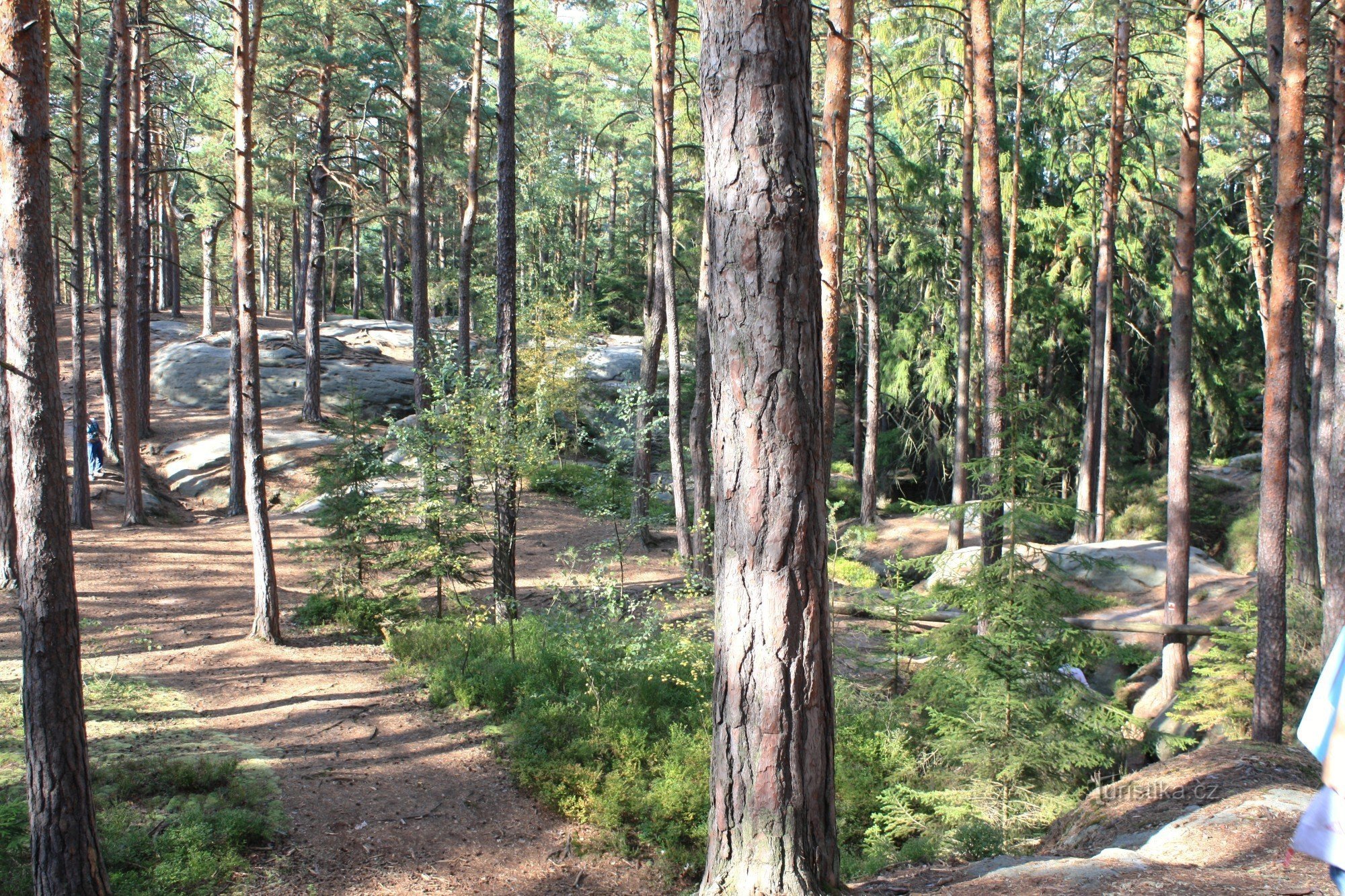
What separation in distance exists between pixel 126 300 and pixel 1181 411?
17431 mm

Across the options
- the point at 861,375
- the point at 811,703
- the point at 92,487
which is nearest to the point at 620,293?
the point at 861,375

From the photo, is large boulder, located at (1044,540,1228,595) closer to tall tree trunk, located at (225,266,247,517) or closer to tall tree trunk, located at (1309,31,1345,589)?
tall tree trunk, located at (1309,31,1345,589)

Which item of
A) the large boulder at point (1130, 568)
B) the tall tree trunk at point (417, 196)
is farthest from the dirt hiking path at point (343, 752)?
the large boulder at point (1130, 568)

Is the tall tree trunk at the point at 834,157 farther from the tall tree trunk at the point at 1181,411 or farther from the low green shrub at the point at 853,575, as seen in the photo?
the low green shrub at the point at 853,575

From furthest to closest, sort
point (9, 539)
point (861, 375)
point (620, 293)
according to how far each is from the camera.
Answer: point (620, 293), point (861, 375), point (9, 539)

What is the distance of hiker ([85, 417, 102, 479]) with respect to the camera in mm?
17609

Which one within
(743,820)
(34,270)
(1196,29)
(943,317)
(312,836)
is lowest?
(312,836)

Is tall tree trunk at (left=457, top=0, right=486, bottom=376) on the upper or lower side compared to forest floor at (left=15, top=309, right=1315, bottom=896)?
upper

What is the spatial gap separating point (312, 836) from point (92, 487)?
1393 cm

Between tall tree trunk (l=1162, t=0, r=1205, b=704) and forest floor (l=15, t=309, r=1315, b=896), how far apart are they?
3.84 meters

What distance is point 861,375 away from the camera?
2575 centimetres

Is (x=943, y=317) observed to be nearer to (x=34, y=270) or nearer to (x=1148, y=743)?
(x=1148, y=743)

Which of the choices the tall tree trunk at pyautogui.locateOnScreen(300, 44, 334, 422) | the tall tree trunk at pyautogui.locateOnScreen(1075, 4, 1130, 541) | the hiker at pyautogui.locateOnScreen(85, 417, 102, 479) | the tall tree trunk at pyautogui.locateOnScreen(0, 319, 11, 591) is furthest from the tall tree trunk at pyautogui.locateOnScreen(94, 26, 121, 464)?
the tall tree trunk at pyautogui.locateOnScreen(1075, 4, 1130, 541)

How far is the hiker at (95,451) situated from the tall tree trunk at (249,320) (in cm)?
977
